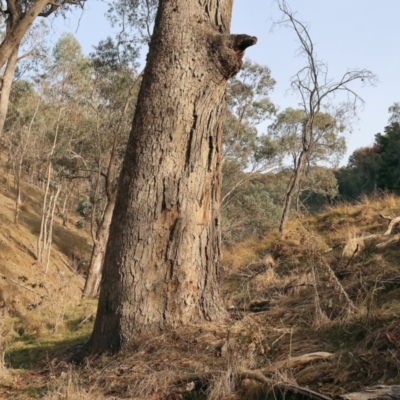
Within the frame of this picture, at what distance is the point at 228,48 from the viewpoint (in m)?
4.61

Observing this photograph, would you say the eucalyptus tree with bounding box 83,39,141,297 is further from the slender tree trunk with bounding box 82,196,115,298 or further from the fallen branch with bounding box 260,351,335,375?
the fallen branch with bounding box 260,351,335,375

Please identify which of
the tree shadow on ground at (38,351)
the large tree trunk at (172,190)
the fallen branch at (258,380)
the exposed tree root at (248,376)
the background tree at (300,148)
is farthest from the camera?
the background tree at (300,148)

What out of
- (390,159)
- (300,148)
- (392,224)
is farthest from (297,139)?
(392,224)

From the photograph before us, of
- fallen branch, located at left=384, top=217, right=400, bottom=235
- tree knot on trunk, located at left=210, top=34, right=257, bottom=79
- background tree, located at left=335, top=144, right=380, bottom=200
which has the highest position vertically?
background tree, located at left=335, top=144, right=380, bottom=200

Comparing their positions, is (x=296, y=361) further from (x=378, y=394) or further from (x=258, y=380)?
(x=378, y=394)

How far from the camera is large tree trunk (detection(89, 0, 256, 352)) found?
14.0ft

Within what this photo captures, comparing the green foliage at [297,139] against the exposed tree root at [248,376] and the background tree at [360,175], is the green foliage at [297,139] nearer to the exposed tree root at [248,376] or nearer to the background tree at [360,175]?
the background tree at [360,175]

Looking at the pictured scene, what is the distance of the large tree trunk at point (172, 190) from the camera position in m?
4.26

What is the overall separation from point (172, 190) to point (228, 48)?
1296 mm

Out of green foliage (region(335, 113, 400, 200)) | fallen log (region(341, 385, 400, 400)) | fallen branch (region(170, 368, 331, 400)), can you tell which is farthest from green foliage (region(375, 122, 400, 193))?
fallen log (region(341, 385, 400, 400))

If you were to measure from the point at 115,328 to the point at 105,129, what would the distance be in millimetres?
16109

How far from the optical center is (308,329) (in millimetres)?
3908

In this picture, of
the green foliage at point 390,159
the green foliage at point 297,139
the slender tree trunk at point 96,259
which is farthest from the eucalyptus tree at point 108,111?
the green foliage at point 390,159

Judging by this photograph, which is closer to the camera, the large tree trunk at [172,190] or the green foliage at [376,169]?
the large tree trunk at [172,190]
